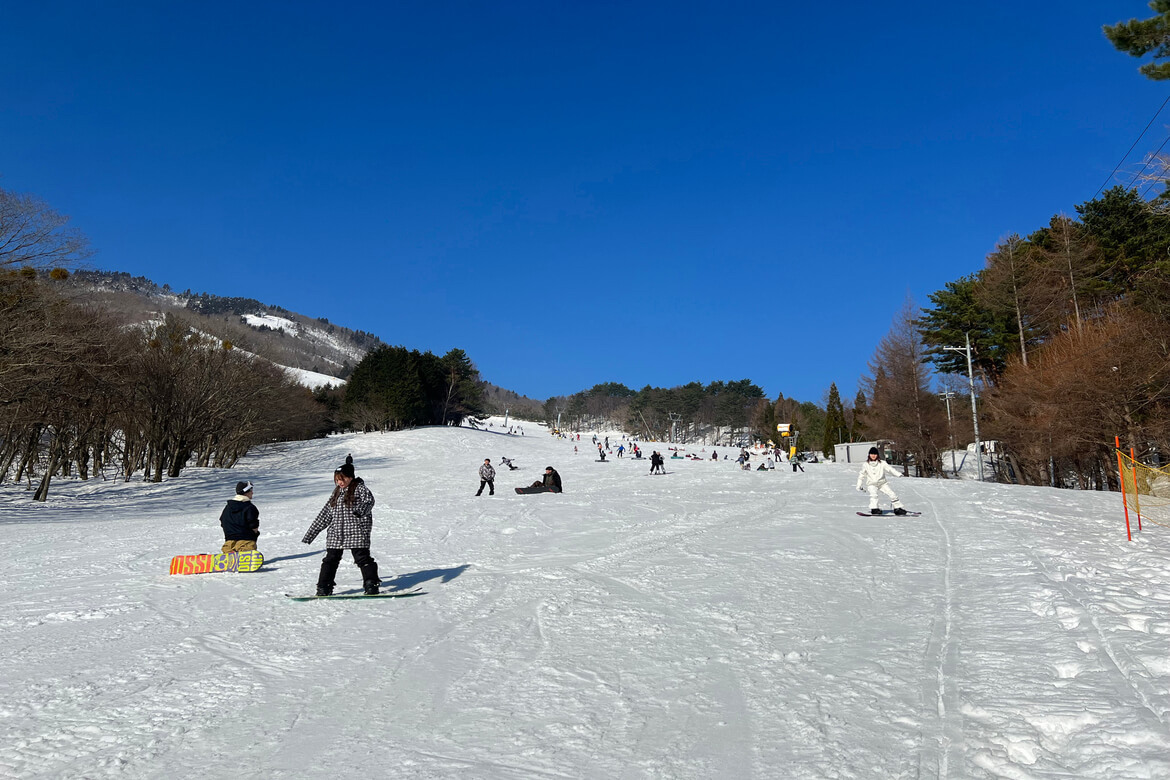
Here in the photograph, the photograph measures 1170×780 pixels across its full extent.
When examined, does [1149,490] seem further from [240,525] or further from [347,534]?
[240,525]

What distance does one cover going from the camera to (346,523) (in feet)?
28.1

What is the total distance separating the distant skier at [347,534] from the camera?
8422 millimetres

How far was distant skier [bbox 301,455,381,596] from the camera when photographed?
8.42 meters

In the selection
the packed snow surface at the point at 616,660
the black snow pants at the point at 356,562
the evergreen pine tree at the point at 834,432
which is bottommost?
the packed snow surface at the point at 616,660

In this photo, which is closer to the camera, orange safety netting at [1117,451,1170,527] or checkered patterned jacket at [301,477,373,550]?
checkered patterned jacket at [301,477,373,550]

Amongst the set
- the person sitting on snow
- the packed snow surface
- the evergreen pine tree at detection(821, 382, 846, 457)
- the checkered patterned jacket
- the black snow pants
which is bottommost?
the packed snow surface

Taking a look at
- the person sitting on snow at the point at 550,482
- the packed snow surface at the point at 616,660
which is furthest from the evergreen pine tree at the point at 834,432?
the packed snow surface at the point at 616,660

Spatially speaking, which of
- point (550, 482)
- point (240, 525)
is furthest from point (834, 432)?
point (240, 525)

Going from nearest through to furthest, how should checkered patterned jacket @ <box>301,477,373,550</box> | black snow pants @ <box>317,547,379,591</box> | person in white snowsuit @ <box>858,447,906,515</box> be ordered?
black snow pants @ <box>317,547,379,591</box>
checkered patterned jacket @ <box>301,477,373,550</box>
person in white snowsuit @ <box>858,447,906,515</box>

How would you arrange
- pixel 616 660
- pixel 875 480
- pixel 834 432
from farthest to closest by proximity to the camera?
1. pixel 834 432
2. pixel 875 480
3. pixel 616 660

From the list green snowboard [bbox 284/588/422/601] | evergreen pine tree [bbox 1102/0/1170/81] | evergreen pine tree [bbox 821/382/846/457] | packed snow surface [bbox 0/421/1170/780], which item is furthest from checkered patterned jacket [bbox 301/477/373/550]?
evergreen pine tree [bbox 821/382/846/457]

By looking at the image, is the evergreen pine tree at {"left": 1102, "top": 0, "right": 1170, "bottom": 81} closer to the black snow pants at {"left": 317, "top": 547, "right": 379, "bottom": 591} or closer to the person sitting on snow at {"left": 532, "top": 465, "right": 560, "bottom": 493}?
the black snow pants at {"left": 317, "top": 547, "right": 379, "bottom": 591}

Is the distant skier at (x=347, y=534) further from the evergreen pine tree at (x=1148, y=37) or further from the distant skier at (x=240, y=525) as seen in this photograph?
the evergreen pine tree at (x=1148, y=37)

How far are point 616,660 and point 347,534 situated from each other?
4241 mm
